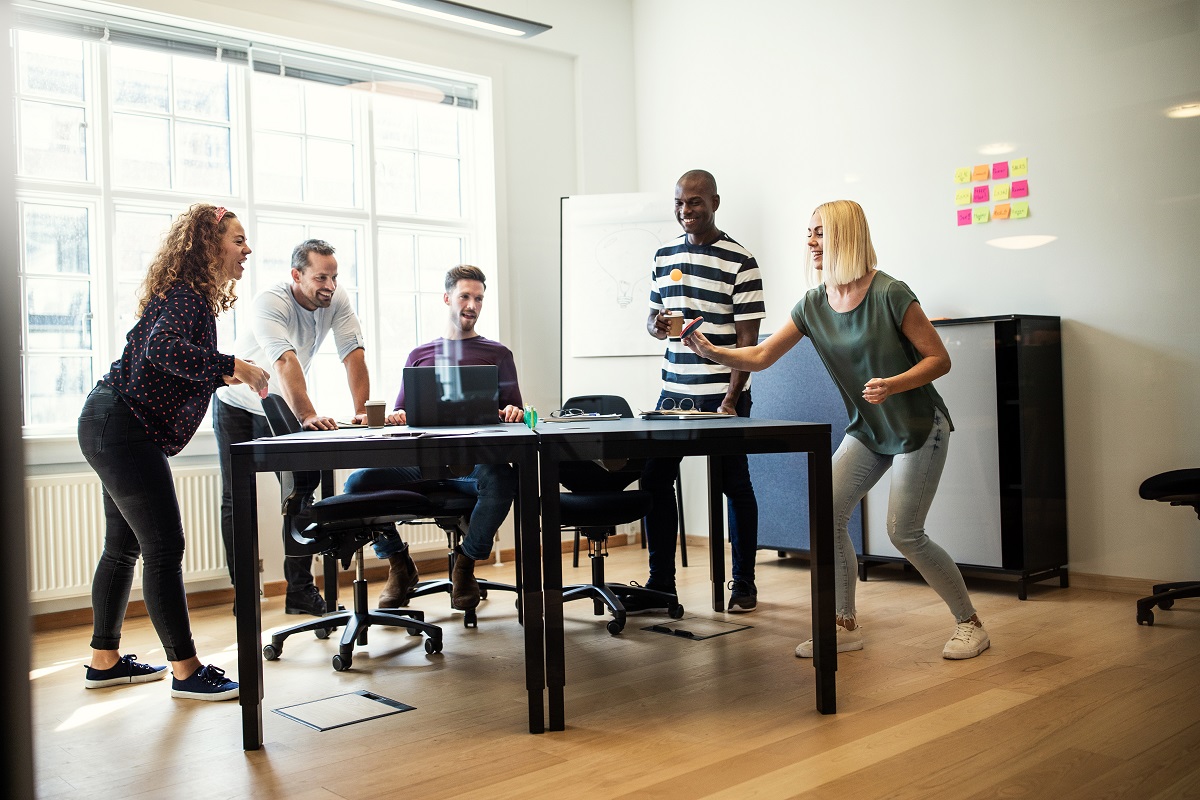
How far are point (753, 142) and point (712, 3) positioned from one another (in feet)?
2.84

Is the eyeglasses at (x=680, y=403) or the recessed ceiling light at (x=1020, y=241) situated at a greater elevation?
the recessed ceiling light at (x=1020, y=241)

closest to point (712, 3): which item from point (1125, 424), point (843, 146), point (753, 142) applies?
point (753, 142)

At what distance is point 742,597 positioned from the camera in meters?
3.82

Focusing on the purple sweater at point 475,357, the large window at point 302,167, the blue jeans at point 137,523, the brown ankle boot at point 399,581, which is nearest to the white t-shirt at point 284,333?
the large window at point 302,167

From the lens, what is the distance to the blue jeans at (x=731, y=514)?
3.83m

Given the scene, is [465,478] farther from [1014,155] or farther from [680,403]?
[1014,155]

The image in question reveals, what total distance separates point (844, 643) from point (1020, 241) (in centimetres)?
201

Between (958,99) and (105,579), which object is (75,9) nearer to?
(105,579)

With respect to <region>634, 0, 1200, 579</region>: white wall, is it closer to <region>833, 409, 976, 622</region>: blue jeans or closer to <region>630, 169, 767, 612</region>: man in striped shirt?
<region>833, 409, 976, 622</region>: blue jeans

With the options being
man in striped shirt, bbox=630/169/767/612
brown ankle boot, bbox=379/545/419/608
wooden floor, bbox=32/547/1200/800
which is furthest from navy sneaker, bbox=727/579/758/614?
brown ankle boot, bbox=379/545/419/608

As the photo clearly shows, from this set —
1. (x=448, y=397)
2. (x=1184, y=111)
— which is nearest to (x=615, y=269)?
(x=448, y=397)

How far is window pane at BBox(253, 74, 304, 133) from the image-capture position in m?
4.70

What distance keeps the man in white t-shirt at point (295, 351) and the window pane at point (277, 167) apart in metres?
1.20

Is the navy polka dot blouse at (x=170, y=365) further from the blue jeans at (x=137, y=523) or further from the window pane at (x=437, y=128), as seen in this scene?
the window pane at (x=437, y=128)
